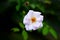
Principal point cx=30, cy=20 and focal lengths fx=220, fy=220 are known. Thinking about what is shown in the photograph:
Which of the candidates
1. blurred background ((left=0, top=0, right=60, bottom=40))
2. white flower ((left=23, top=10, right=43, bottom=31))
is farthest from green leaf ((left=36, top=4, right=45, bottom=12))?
white flower ((left=23, top=10, right=43, bottom=31))

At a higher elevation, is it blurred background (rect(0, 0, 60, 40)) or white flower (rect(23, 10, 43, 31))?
white flower (rect(23, 10, 43, 31))

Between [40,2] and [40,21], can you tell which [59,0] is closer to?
[40,2]

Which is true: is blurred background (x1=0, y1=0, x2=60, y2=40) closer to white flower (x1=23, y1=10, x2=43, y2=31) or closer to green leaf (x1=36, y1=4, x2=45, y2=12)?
green leaf (x1=36, y1=4, x2=45, y2=12)

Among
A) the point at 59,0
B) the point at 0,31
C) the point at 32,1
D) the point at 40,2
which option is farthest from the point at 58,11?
the point at 0,31

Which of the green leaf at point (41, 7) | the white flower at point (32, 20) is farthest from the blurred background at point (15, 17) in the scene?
the white flower at point (32, 20)

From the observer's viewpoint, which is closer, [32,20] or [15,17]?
[32,20]

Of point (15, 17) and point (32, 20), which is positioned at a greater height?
point (32, 20)

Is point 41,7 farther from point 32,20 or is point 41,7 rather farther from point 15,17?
point 32,20

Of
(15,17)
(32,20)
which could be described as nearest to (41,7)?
(15,17)
